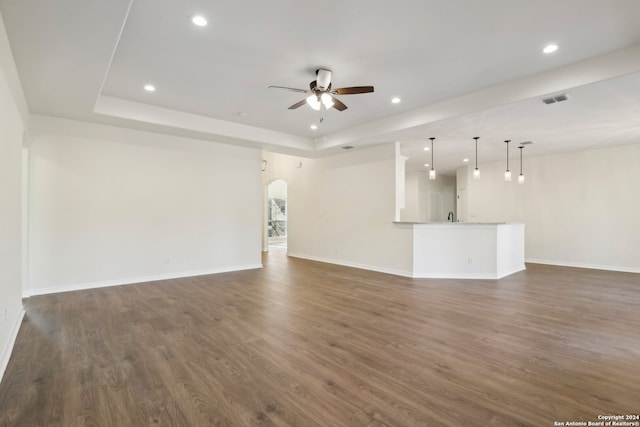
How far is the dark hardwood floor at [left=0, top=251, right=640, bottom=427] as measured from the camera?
1.89m

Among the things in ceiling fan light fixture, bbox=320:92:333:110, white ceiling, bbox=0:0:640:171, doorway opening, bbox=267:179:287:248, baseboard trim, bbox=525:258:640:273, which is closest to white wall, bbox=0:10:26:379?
white ceiling, bbox=0:0:640:171

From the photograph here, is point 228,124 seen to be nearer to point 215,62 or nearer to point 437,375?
point 215,62

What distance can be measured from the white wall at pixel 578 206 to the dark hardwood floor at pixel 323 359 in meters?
2.73

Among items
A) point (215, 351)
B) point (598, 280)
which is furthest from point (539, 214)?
point (215, 351)

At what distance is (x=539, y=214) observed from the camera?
776cm

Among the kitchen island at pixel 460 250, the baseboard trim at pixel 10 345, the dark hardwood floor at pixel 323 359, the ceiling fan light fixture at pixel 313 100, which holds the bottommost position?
the dark hardwood floor at pixel 323 359

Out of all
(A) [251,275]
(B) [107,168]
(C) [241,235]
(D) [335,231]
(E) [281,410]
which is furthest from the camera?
(D) [335,231]

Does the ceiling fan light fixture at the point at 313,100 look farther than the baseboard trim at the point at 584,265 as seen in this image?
No

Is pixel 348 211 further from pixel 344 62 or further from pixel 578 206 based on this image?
pixel 578 206

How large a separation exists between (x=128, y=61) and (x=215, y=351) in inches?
133

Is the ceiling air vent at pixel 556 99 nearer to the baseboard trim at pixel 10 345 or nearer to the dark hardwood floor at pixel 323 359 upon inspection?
the dark hardwood floor at pixel 323 359

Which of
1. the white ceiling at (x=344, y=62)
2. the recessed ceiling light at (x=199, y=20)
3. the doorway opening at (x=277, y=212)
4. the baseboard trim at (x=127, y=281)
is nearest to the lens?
the white ceiling at (x=344, y=62)

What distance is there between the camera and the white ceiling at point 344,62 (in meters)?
2.62

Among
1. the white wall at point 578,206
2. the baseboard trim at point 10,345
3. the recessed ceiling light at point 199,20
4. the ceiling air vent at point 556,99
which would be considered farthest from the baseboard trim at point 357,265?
the baseboard trim at point 10,345
